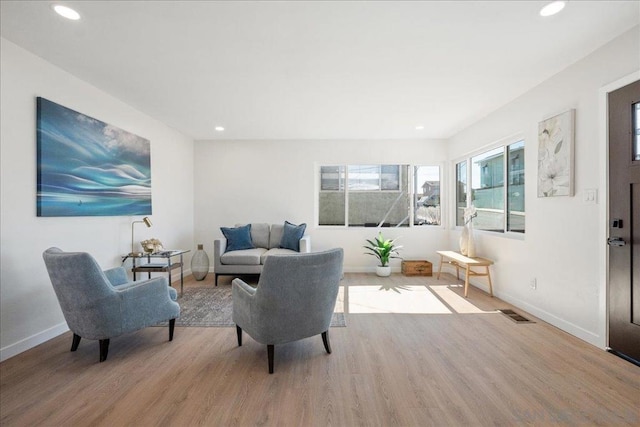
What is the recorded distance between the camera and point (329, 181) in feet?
Answer: 19.3

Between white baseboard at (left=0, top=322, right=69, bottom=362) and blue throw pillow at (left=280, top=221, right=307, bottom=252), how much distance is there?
9.71 feet

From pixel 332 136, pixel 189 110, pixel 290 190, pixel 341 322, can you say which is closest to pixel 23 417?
pixel 341 322

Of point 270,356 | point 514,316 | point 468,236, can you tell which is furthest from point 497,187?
point 270,356

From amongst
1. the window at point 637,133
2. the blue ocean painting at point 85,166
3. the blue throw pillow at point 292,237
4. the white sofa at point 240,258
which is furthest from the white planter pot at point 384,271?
the blue ocean painting at point 85,166

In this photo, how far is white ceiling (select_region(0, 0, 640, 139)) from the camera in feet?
6.66

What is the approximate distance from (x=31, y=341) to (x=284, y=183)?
13.1ft

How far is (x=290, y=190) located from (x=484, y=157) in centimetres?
335

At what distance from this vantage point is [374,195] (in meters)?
5.94

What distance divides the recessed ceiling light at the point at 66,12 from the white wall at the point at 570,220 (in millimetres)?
4108

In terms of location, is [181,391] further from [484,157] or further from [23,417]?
[484,157]

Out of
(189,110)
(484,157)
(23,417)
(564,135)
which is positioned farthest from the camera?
(484,157)

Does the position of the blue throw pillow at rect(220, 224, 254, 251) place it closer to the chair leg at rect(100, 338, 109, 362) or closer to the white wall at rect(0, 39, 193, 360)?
the white wall at rect(0, 39, 193, 360)

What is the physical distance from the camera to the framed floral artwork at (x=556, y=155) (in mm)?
2771

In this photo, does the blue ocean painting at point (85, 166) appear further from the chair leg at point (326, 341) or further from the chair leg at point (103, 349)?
the chair leg at point (326, 341)
